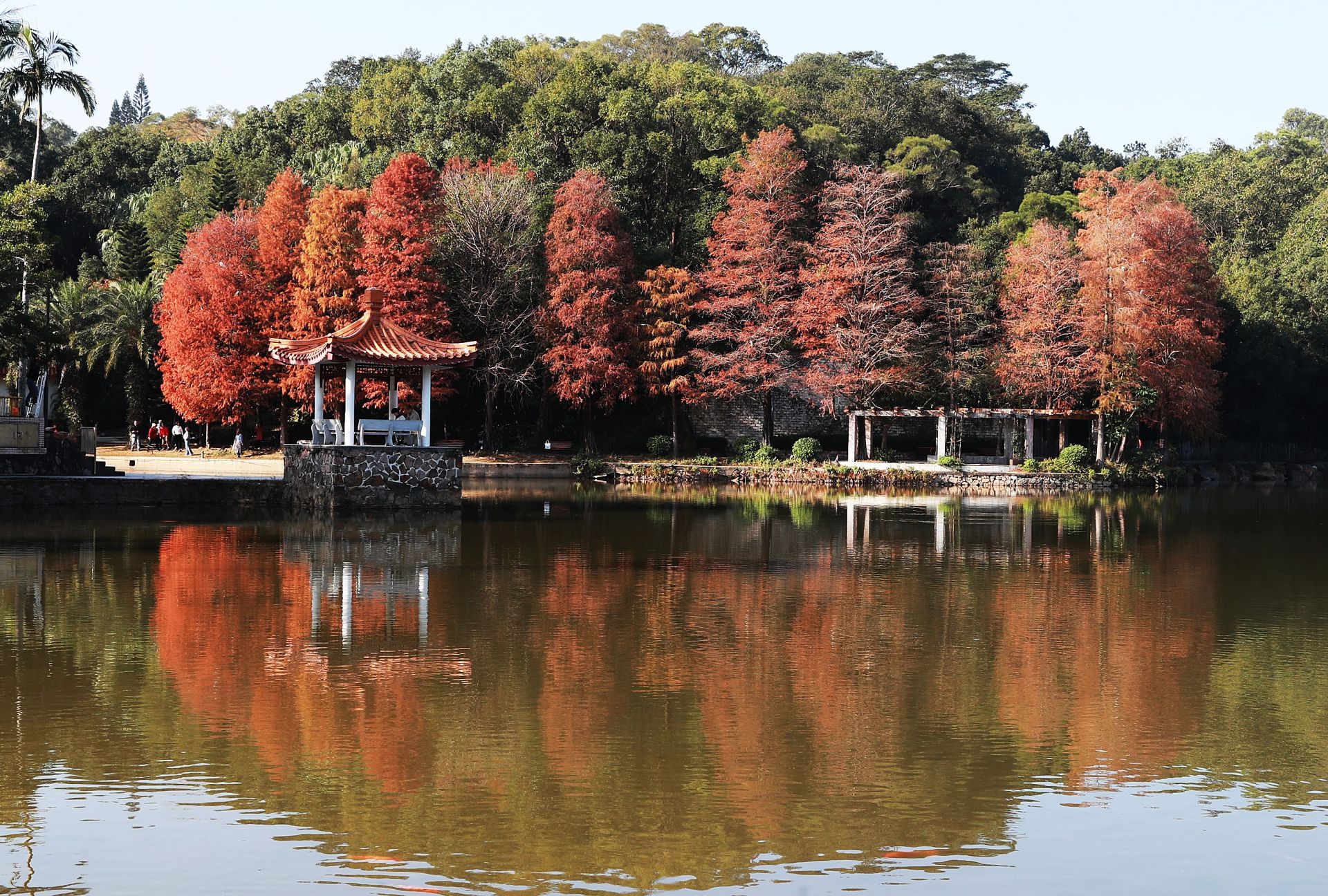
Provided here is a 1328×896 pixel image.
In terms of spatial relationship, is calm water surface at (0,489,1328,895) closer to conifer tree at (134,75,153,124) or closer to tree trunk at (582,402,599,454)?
tree trunk at (582,402,599,454)

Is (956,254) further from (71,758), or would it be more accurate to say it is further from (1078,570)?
(71,758)

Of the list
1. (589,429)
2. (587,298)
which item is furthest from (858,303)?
(589,429)

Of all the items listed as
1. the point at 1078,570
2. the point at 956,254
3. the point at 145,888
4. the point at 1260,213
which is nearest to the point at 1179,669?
the point at 1078,570

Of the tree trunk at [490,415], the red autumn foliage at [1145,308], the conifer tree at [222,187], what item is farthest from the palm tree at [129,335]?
the red autumn foliage at [1145,308]

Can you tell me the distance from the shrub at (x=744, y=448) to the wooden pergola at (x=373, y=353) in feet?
49.0

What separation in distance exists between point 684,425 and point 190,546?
85.9 feet

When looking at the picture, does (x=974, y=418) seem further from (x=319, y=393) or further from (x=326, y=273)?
(x=319, y=393)

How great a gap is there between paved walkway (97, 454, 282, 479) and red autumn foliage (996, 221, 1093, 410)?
67.6ft

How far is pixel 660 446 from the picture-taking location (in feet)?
133

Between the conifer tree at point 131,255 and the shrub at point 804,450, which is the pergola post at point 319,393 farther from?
the conifer tree at point 131,255

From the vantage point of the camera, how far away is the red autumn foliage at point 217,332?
3706 cm

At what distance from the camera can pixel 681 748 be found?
767 cm

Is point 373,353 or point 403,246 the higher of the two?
point 403,246

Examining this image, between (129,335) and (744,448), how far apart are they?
64.1 feet
